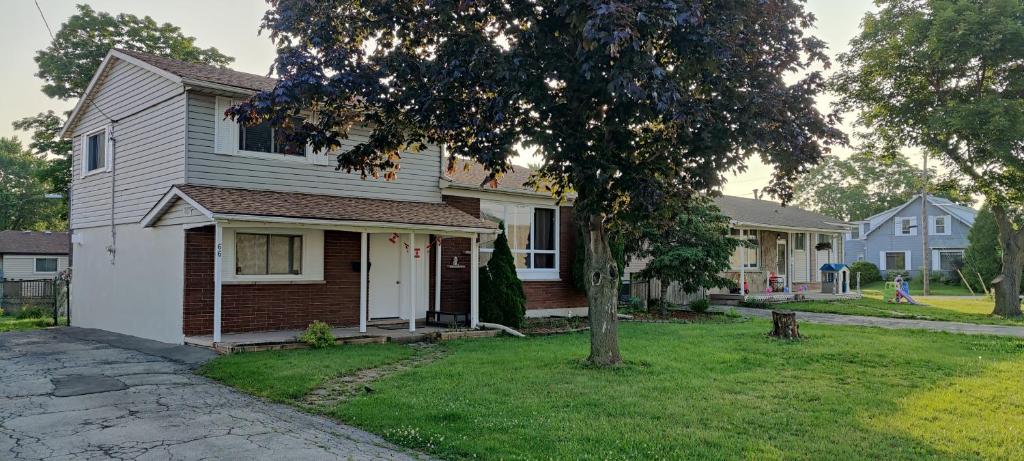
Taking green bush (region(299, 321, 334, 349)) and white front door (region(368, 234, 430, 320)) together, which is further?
white front door (region(368, 234, 430, 320))

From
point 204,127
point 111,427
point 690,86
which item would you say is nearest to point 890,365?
point 690,86

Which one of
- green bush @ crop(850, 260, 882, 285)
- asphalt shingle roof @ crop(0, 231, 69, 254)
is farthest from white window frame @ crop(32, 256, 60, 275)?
green bush @ crop(850, 260, 882, 285)

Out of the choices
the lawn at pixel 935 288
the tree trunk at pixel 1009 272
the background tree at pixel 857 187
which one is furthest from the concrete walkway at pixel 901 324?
the background tree at pixel 857 187

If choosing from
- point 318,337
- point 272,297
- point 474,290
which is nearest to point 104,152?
point 272,297

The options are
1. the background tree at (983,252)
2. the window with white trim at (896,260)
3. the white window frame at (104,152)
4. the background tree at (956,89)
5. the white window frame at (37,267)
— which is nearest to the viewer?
the white window frame at (104,152)

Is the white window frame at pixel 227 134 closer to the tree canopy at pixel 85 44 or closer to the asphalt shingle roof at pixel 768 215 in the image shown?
the tree canopy at pixel 85 44

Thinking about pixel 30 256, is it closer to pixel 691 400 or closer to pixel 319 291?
pixel 319 291

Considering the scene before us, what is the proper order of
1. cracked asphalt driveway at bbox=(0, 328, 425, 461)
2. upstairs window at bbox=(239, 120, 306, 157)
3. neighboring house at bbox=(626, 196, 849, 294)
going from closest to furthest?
cracked asphalt driveway at bbox=(0, 328, 425, 461) < upstairs window at bbox=(239, 120, 306, 157) < neighboring house at bbox=(626, 196, 849, 294)

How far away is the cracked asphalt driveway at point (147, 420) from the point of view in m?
5.75

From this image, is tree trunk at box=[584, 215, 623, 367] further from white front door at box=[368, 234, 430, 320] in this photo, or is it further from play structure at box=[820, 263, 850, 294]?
play structure at box=[820, 263, 850, 294]

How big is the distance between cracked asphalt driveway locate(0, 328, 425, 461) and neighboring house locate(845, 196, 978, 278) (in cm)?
4450

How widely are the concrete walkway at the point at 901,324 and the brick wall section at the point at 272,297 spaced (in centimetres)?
1198

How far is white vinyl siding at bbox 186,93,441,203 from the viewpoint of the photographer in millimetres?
12852

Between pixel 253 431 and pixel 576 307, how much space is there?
43.2ft
